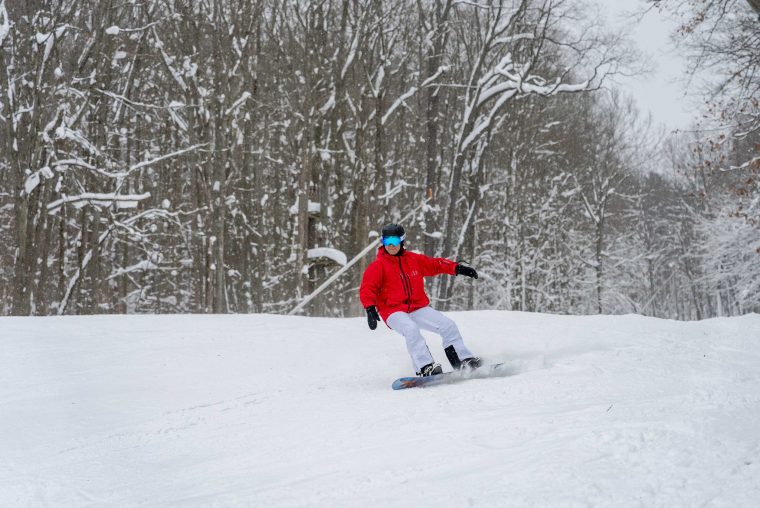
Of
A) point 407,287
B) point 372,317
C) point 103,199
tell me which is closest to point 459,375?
point 372,317

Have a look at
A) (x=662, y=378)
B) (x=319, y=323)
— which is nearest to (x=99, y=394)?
(x=319, y=323)

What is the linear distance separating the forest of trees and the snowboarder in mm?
5800

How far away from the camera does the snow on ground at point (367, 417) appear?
2.97m

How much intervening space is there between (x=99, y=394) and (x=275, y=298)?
18769 mm

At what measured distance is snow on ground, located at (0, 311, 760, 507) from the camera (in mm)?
2971

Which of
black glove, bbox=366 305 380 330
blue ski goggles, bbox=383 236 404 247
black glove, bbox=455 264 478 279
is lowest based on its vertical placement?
black glove, bbox=366 305 380 330

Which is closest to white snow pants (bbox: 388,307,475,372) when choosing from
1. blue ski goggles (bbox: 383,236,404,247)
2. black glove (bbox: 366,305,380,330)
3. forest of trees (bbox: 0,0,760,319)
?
black glove (bbox: 366,305,380,330)

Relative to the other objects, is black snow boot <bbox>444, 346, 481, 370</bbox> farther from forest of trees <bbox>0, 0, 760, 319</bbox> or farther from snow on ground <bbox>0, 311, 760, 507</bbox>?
forest of trees <bbox>0, 0, 760, 319</bbox>

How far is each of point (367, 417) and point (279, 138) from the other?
1917cm

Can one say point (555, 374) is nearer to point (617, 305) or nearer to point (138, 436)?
point (138, 436)

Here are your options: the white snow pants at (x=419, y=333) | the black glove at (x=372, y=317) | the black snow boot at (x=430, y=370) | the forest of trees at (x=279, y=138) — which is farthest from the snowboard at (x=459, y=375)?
the forest of trees at (x=279, y=138)

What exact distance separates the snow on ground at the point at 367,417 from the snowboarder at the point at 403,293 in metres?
0.61

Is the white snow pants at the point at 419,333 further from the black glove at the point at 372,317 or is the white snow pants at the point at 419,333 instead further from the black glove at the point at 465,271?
the black glove at the point at 465,271

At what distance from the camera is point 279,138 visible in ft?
74.7
